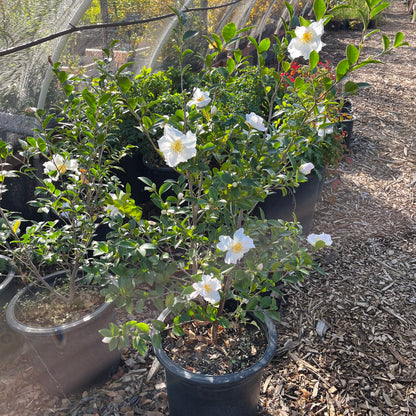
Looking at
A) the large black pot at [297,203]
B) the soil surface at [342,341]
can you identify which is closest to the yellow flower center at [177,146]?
the soil surface at [342,341]

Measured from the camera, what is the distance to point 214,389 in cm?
162

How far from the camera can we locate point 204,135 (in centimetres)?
154

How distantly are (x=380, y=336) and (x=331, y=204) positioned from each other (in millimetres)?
1538

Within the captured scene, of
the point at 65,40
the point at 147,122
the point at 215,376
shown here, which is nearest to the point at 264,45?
the point at 147,122

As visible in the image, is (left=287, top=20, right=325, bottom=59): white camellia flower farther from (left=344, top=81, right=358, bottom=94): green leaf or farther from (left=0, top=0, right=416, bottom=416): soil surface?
(left=0, top=0, right=416, bottom=416): soil surface

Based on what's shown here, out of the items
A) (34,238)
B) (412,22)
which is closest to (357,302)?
(34,238)

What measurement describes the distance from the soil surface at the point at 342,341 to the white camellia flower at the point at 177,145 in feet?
4.34

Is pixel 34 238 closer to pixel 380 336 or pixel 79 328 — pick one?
pixel 79 328

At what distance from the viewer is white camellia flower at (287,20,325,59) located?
1304 millimetres

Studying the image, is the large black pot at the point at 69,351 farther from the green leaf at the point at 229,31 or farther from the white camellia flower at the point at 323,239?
the green leaf at the point at 229,31

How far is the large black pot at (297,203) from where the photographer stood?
304 cm

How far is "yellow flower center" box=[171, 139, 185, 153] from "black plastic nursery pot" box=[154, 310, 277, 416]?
0.84 meters

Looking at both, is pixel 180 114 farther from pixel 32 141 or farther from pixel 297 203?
pixel 297 203

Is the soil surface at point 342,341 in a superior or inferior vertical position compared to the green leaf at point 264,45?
inferior
